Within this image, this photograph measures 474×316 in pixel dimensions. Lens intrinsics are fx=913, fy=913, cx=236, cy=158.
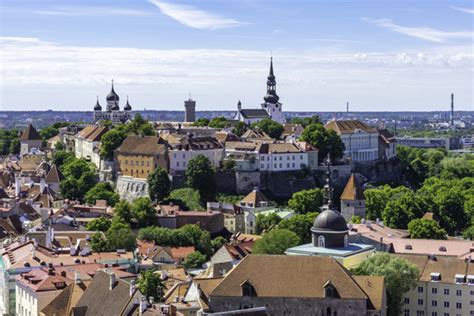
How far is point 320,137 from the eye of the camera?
98.6 meters

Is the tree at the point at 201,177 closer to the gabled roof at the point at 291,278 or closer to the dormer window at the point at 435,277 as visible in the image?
the dormer window at the point at 435,277

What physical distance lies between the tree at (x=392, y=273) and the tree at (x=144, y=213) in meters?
27.6

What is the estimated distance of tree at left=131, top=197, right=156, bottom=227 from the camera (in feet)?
242

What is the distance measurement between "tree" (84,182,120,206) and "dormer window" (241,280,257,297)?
141ft

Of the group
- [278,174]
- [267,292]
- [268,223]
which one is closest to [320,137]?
[278,174]

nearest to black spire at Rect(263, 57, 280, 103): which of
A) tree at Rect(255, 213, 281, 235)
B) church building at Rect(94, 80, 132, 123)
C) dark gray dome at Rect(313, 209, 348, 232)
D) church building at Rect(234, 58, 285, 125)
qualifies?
church building at Rect(234, 58, 285, 125)

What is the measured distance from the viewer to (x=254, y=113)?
133750mm

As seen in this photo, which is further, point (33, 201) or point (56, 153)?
point (56, 153)

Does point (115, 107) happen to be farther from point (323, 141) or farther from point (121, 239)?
point (121, 239)

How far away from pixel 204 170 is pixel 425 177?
46.0 meters

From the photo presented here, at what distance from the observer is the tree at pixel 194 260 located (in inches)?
2450

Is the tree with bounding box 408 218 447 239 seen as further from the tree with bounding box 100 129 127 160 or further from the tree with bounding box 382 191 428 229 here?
the tree with bounding box 100 129 127 160

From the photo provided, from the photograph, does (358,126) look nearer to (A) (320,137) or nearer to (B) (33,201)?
(A) (320,137)

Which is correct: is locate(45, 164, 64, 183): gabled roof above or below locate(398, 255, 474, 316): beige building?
above
